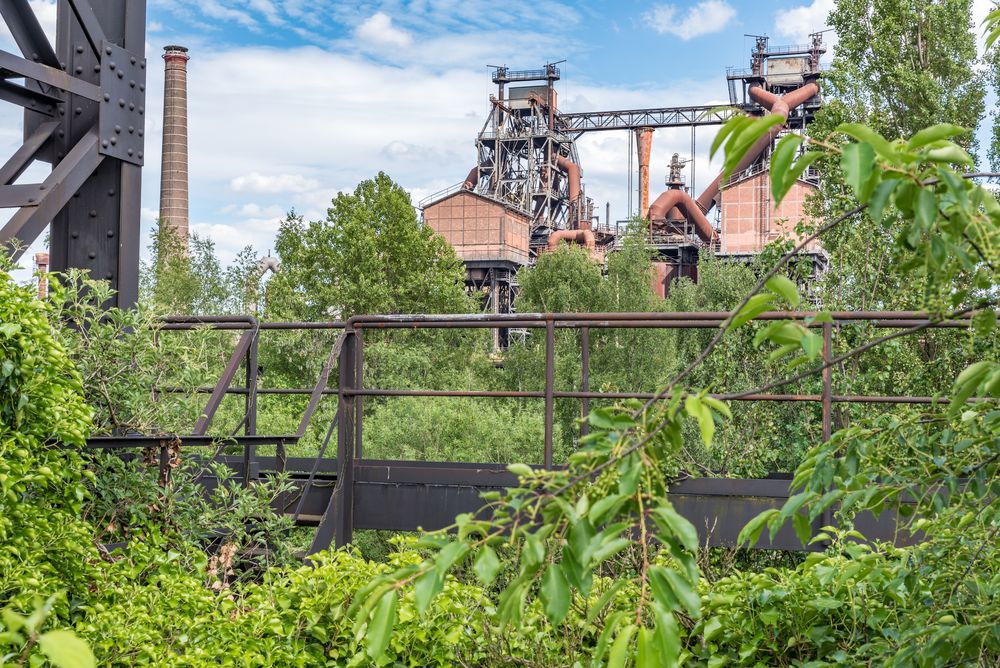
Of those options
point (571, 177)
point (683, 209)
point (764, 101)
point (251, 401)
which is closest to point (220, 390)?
point (251, 401)

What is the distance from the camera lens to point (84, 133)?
14.3 feet

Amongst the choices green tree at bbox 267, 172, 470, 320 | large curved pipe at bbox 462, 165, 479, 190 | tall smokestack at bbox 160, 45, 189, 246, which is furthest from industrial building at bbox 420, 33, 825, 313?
green tree at bbox 267, 172, 470, 320

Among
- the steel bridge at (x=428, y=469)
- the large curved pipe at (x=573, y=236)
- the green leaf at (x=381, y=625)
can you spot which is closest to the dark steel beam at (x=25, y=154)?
the steel bridge at (x=428, y=469)

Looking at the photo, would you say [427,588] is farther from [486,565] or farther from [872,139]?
[872,139]

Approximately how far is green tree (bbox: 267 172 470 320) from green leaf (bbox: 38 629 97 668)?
22.7 meters

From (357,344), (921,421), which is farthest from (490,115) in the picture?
(921,421)

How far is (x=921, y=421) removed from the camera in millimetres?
2254

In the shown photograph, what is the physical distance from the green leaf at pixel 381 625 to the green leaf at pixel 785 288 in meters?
0.72

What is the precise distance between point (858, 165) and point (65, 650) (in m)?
1.08

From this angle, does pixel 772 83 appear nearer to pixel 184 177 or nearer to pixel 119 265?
pixel 184 177

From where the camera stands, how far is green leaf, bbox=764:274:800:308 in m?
1.41

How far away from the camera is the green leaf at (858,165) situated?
1.25m

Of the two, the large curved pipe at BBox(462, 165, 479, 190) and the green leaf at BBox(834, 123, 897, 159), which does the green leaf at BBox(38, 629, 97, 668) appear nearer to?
the green leaf at BBox(834, 123, 897, 159)

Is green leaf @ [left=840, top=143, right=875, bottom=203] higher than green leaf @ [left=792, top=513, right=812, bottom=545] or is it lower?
higher
